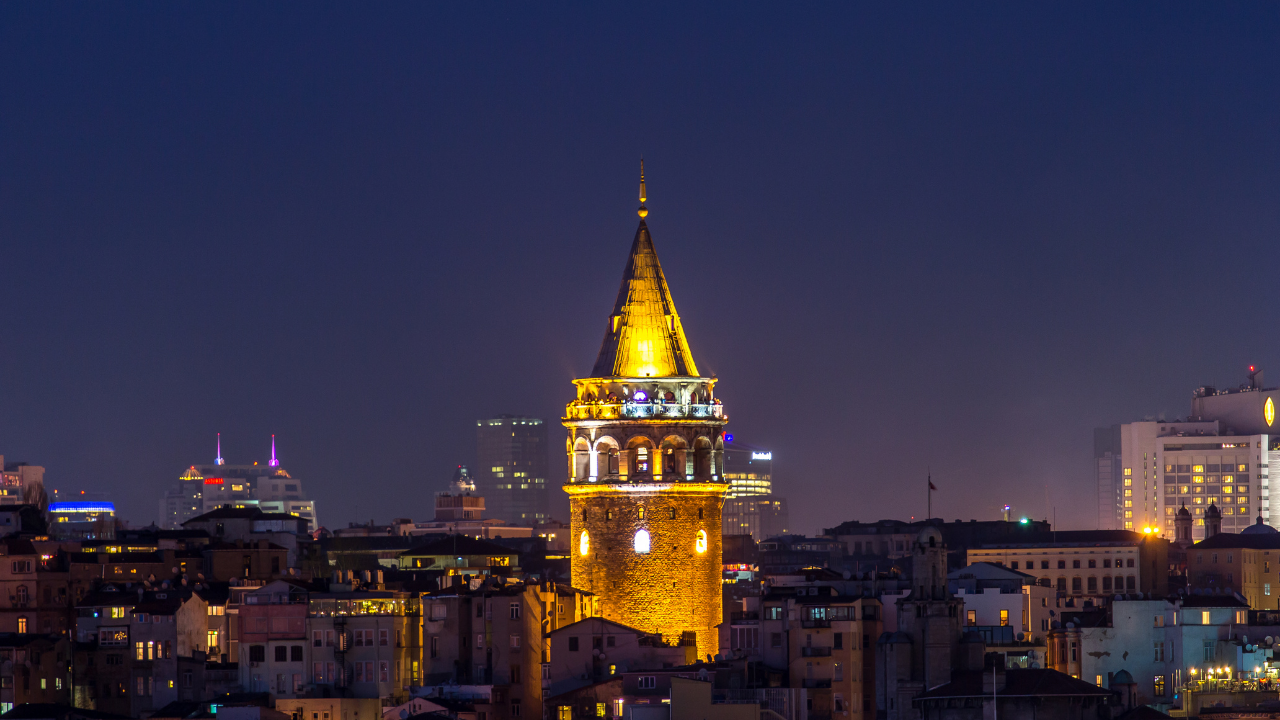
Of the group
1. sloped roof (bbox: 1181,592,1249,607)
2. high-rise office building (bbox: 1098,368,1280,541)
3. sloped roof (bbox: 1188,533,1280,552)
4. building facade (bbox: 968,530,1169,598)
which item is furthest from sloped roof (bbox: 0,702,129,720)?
high-rise office building (bbox: 1098,368,1280,541)

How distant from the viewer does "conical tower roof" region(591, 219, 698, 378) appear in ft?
264

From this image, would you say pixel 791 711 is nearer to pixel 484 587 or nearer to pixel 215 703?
pixel 484 587

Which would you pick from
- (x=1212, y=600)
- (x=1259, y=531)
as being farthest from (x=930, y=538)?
(x=1259, y=531)

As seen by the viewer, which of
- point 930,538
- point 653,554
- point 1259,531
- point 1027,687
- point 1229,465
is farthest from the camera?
point 1229,465

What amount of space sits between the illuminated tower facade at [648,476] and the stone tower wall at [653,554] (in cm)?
3

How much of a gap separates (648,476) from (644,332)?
173 inches

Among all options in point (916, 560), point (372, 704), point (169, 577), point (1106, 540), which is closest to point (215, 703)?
point (372, 704)

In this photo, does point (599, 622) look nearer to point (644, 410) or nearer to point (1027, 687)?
point (644, 410)

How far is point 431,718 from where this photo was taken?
74.2m

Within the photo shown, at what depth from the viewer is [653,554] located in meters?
79.2

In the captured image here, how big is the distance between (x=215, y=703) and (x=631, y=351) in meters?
16.3

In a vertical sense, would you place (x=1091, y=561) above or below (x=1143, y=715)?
above

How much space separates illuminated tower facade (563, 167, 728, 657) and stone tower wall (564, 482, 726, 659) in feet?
0.10

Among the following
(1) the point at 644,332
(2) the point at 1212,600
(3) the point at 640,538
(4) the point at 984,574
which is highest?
(1) the point at 644,332
